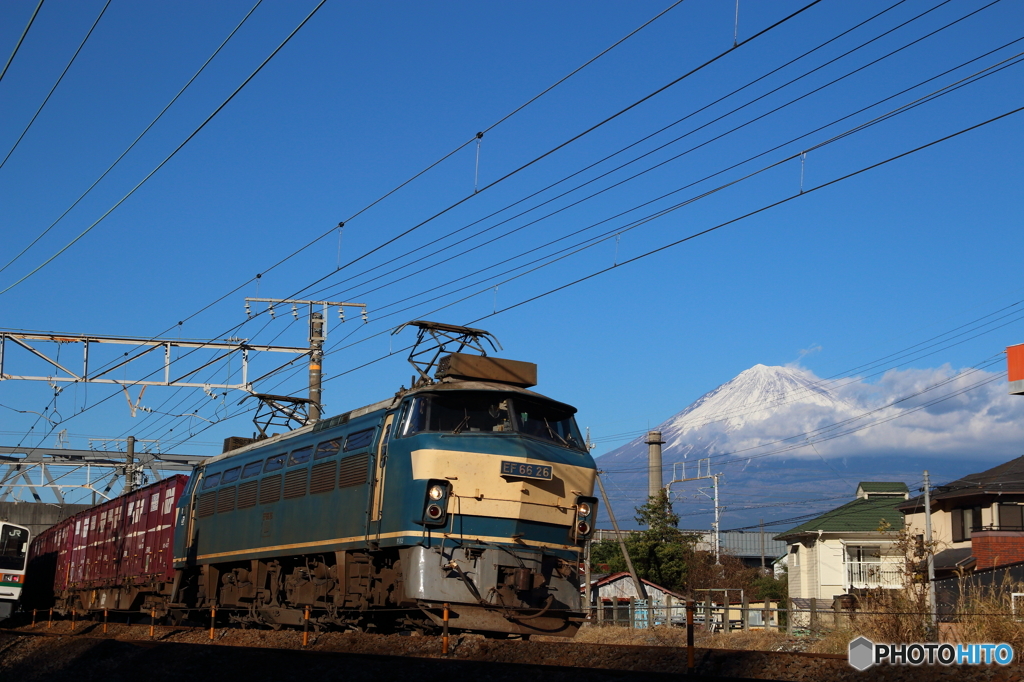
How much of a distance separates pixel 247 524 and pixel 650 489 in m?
50.4

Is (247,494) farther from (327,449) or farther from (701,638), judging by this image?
(701,638)

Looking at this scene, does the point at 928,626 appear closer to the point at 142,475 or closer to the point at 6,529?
the point at 6,529

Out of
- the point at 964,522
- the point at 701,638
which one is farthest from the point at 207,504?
the point at 964,522

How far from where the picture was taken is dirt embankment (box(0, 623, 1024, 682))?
1105cm

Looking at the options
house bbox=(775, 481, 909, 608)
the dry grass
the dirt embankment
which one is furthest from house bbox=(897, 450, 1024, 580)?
the dirt embankment

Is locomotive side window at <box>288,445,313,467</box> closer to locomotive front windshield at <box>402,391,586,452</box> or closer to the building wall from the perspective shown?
locomotive front windshield at <box>402,391,586,452</box>

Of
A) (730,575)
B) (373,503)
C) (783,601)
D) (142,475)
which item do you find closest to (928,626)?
(373,503)

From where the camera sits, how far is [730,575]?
286ft

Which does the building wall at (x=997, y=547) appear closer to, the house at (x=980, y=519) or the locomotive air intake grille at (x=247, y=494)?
the house at (x=980, y=519)

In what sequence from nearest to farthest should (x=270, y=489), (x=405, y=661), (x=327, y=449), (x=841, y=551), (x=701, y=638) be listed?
(x=405, y=661)
(x=327, y=449)
(x=270, y=489)
(x=701, y=638)
(x=841, y=551)

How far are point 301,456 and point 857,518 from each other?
118 ft

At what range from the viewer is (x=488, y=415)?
15.7 metres

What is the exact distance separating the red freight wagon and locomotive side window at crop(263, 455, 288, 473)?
6.70 m

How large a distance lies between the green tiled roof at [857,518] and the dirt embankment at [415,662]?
34.6m
